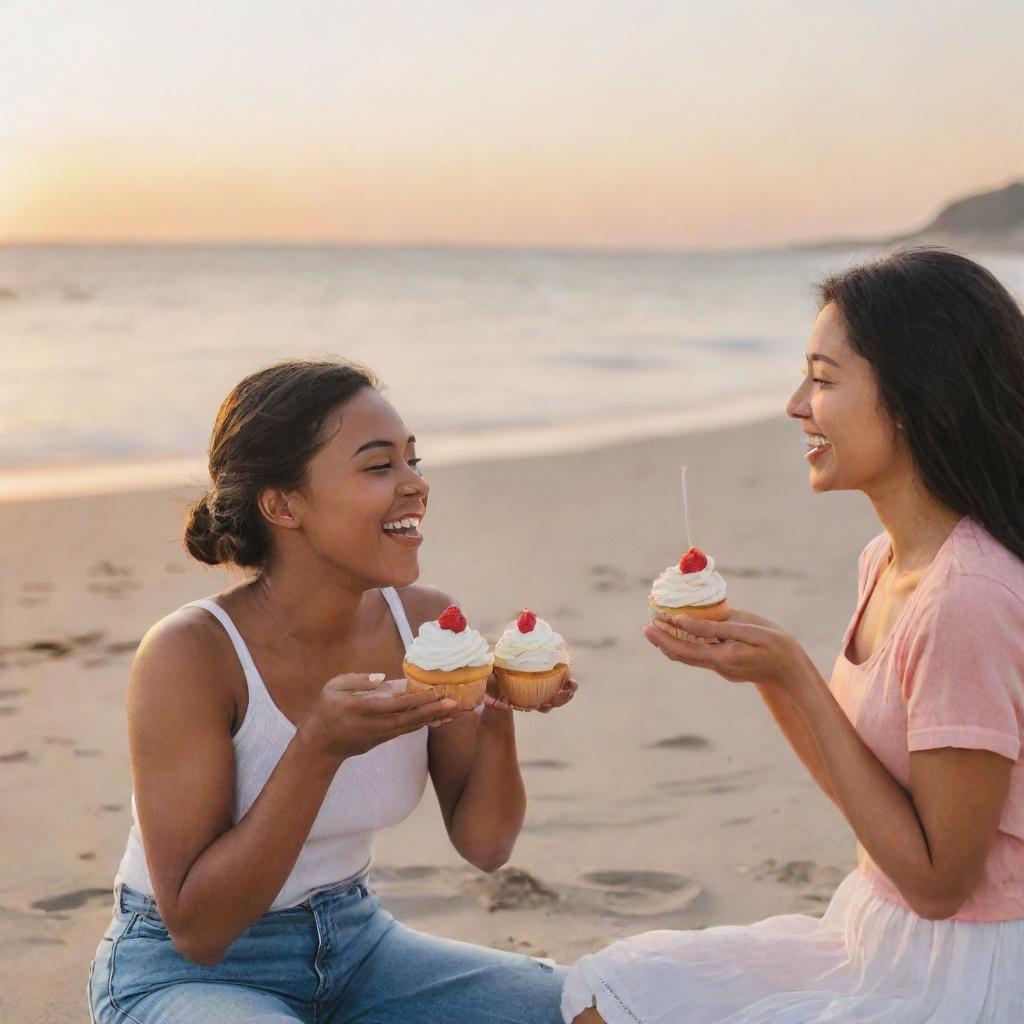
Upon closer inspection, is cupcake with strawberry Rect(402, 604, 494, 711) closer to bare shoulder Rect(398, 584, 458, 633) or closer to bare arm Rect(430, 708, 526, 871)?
bare arm Rect(430, 708, 526, 871)

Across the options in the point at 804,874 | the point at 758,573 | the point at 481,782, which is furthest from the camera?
the point at 758,573

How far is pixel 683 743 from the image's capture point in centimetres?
675

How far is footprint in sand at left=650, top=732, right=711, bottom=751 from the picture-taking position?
6.69m

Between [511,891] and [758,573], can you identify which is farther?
[758,573]

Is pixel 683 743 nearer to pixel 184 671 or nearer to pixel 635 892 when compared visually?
pixel 635 892

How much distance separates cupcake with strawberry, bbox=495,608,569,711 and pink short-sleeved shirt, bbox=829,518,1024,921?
93 cm

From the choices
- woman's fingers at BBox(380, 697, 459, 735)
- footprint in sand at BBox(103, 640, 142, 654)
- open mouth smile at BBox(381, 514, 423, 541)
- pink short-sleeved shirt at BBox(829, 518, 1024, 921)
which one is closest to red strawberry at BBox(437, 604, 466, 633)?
open mouth smile at BBox(381, 514, 423, 541)

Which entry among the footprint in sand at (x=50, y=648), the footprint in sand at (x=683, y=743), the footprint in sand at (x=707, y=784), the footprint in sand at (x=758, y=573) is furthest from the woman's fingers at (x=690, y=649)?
the footprint in sand at (x=758, y=573)

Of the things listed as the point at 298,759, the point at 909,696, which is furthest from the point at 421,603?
the point at 909,696

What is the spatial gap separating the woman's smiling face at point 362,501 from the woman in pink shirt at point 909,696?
2.59 ft

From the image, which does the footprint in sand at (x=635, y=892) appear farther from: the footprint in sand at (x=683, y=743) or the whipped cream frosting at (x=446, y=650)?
the whipped cream frosting at (x=446, y=650)

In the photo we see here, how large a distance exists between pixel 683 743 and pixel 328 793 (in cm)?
342

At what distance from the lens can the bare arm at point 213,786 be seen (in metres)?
3.19

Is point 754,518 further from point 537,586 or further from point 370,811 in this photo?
point 370,811
